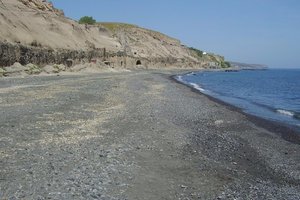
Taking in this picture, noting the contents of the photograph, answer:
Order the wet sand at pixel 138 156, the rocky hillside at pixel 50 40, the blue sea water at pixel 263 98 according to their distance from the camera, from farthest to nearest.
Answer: the rocky hillside at pixel 50 40 → the blue sea water at pixel 263 98 → the wet sand at pixel 138 156

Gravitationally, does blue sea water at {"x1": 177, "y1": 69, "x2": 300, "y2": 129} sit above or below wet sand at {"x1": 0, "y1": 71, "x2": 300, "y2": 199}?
below

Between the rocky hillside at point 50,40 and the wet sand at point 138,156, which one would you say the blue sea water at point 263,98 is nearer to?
the wet sand at point 138,156

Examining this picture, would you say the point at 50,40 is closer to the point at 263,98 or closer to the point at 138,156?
the point at 263,98

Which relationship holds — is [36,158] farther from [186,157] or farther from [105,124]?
[105,124]

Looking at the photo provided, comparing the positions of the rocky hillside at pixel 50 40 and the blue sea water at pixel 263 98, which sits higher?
the rocky hillside at pixel 50 40

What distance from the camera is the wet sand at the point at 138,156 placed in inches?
343

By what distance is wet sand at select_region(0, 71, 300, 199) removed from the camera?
8.72 metres

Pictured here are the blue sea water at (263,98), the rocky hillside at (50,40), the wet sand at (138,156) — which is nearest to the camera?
the wet sand at (138,156)

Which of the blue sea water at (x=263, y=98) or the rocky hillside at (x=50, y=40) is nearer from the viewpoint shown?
the blue sea water at (x=263, y=98)

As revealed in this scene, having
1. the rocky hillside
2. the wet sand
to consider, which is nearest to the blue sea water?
the wet sand

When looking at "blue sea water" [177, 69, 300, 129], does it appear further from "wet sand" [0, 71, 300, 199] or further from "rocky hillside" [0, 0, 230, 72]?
"rocky hillside" [0, 0, 230, 72]

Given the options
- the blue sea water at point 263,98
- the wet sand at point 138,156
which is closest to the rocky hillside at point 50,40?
the blue sea water at point 263,98

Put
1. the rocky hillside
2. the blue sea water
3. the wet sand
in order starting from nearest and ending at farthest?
the wet sand < the blue sea water < the rocky hillside

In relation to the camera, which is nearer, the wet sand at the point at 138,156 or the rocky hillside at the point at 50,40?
the wet sand at the point at 138,156
